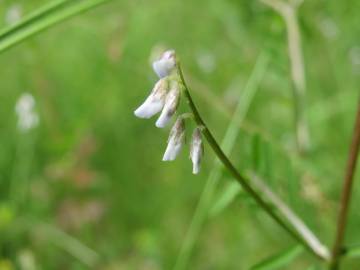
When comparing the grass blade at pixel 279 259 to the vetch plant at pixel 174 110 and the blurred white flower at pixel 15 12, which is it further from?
the blurred white flower at pixel 15 12

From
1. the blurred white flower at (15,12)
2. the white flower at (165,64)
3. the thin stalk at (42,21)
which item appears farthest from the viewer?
the blurred white flower at (15,12)

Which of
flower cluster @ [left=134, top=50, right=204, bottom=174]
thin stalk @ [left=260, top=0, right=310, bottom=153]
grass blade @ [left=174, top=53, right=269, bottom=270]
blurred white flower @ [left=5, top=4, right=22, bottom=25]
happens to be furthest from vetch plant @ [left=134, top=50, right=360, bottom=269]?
blurred white flower @ [left=5, top=4, right=22, bottom=25]

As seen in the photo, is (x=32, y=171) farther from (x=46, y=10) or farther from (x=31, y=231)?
(x=46, y=10)

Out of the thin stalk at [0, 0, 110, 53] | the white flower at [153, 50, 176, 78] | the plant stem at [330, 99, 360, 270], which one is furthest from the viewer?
the plant stem at [330, 99, 360, 270]

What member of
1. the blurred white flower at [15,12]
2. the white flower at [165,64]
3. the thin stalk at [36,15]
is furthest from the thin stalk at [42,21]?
the blurred white flower at [15,12]

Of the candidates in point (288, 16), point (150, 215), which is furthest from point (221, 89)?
point (288, 16)

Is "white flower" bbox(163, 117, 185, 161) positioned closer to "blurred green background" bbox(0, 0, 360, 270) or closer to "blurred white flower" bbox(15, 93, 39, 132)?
"blurred green background" bbox(0, 0, 360, 270)
